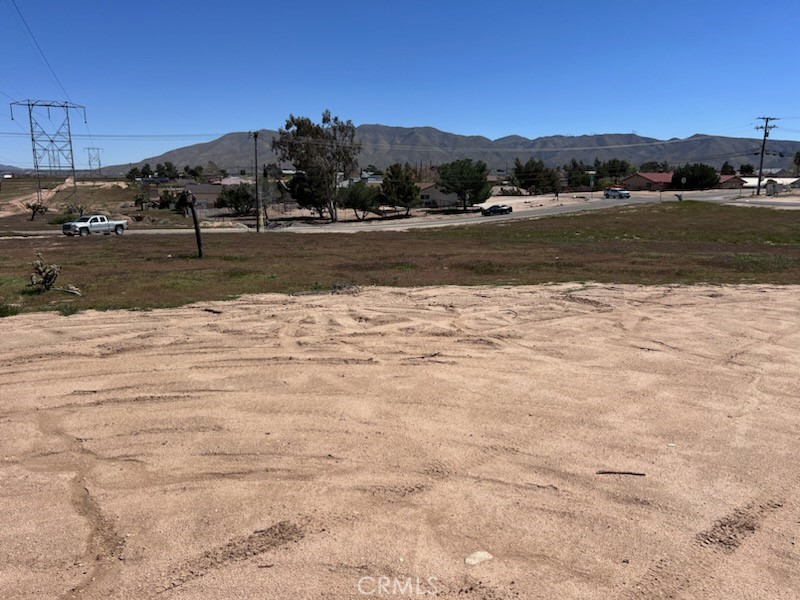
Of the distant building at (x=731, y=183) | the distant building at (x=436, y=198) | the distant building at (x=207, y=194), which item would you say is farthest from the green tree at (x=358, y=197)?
the distant building at (x=731, y=183)

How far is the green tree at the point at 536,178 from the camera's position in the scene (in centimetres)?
13150

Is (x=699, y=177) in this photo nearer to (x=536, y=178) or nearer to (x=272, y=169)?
(x=536, y=178)

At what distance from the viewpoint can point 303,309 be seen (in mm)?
13367

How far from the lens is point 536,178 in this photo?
137 metres

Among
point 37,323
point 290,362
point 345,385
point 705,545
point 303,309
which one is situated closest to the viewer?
point 705,545

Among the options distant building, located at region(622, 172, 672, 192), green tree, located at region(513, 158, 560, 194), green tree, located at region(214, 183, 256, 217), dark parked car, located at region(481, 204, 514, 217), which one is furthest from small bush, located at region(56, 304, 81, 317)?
distant building, located at region(622, 172, 672, 192)

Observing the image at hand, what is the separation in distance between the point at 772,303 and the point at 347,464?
13.1m

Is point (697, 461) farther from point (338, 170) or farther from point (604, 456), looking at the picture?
point (338, 170)

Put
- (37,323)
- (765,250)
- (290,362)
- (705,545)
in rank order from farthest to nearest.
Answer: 1. (765,250)
2. (37,323)
3. (290,362)
4. (705,545)

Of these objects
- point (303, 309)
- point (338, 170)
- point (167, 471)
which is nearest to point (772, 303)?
point (303, 309)

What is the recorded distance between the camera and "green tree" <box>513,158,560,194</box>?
131500 mm

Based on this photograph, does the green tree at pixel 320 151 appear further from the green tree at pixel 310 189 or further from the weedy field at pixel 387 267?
the weedy field at pixel 387 267

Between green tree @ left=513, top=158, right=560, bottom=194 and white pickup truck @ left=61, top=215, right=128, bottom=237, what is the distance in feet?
318

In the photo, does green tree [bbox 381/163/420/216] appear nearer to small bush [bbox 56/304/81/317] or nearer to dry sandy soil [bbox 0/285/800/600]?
small bush [bbox 56/304/81/317]
